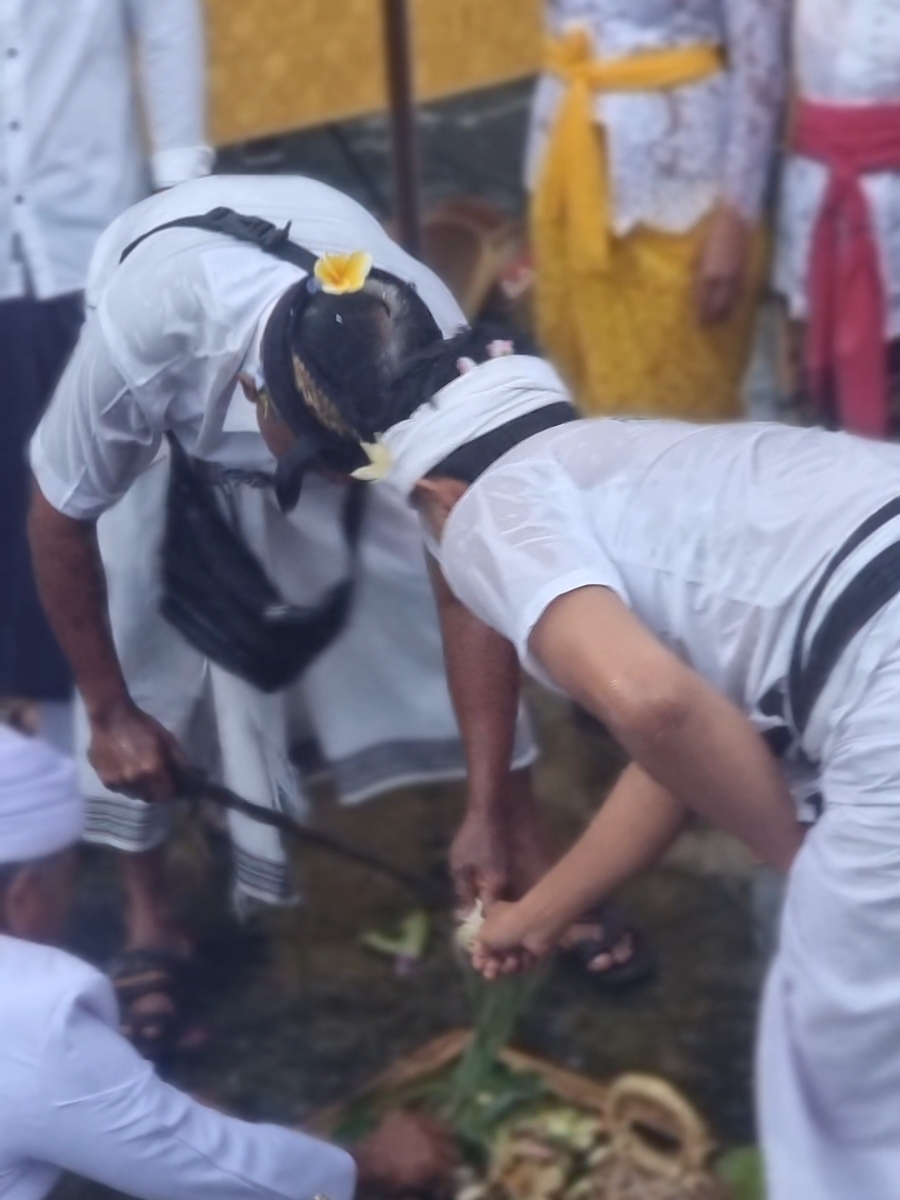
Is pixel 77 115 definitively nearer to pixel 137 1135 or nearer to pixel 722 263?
pixel 722 263

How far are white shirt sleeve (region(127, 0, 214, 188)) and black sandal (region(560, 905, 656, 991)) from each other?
1.42 metres

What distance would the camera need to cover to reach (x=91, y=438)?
96.4 inches

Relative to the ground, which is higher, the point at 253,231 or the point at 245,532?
the point at 253,231

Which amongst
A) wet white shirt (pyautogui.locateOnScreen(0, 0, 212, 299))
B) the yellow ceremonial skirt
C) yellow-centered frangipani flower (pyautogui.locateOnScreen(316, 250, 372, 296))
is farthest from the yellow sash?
yellow-centered frangipani flower (pyautogui.locateOnScreen(316, 250, 372, 296))

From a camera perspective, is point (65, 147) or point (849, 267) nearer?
point (65, 147)

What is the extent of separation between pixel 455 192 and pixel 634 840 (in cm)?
464

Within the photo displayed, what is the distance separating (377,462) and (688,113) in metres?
1.71

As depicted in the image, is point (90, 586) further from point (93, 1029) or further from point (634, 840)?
Answer: point (634, 840)

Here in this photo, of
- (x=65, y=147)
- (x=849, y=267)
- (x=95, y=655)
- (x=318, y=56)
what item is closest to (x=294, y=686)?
(x=95, y=655)

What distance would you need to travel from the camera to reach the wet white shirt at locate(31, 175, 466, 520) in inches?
90.7

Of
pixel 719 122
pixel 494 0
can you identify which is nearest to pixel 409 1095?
pixel 719 122

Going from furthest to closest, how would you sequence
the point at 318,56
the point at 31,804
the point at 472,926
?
the point at 318,56, the point at 472,926, the point at 31,804

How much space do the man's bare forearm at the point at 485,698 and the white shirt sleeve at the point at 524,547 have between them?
568 millimetres

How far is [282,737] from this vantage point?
291 centimetres
